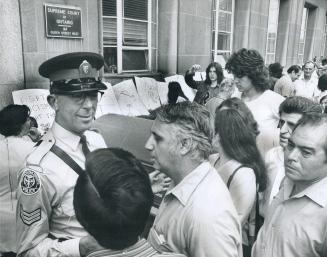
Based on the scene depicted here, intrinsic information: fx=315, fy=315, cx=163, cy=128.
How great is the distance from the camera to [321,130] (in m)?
1.54

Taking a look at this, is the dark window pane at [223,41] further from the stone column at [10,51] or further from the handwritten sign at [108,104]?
the stone column at [10,51]

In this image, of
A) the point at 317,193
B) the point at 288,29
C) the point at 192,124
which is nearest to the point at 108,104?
the point at 192,124

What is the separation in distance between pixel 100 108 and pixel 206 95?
5.54 ft

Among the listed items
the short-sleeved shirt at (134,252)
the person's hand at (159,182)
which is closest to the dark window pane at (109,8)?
the person's hand at (159,182)

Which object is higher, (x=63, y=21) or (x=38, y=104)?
(x=63, y=21)

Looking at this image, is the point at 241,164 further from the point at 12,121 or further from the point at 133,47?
the point at 133,47

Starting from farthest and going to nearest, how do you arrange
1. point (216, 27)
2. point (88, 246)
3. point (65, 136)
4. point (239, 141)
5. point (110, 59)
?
point (216, 27) < point (110, 59) < point (239, 141) < point (65, 136) < point (88, 246)

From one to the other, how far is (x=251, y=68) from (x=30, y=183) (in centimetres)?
248

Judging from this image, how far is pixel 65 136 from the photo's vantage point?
1.84m

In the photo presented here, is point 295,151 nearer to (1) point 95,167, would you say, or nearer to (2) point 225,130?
(2) point 225,130

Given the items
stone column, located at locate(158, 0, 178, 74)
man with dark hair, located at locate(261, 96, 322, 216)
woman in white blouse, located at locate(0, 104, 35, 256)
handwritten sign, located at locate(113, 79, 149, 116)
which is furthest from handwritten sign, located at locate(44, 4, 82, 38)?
man with dark hair, located at locate(261, 96, 322, 216)

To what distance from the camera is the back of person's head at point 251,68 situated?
326 centimetres

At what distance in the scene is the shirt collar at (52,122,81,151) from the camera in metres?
1.83

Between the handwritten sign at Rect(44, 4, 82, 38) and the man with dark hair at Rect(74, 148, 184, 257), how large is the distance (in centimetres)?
366
